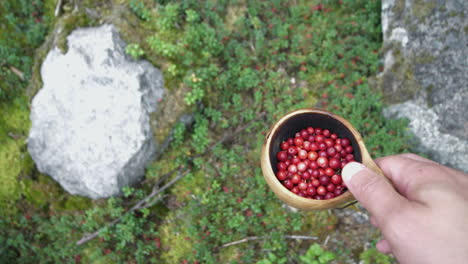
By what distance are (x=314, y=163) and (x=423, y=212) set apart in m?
1.21

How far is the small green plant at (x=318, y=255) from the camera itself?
14.1 feet

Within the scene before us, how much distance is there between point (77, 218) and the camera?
A: 473cm

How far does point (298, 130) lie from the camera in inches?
131

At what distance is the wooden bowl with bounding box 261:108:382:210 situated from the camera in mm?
2506

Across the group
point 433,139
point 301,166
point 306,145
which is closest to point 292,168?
point 301,166

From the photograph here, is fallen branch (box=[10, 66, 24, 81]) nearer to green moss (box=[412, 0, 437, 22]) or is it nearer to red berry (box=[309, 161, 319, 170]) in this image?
red berry (box=[309, 161, 319, 170])

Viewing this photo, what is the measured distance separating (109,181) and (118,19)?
112 inches

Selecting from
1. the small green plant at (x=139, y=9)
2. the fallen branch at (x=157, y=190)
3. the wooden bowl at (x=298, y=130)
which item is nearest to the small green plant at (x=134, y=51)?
the small green plant at (x=139, y=9)

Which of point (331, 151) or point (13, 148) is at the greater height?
point (331, 151)

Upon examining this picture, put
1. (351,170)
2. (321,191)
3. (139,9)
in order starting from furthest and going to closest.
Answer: (139,9) → (321,191) → (351,170)

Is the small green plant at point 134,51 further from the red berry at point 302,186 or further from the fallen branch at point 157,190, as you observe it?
the red berry at point 302,186

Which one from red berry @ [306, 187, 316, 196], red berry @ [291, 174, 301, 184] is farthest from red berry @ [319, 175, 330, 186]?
red berry @ [291, 174, 301, 184]

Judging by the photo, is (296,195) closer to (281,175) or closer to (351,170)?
(281,175)

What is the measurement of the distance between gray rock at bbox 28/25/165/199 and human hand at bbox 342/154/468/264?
11.7 feet
